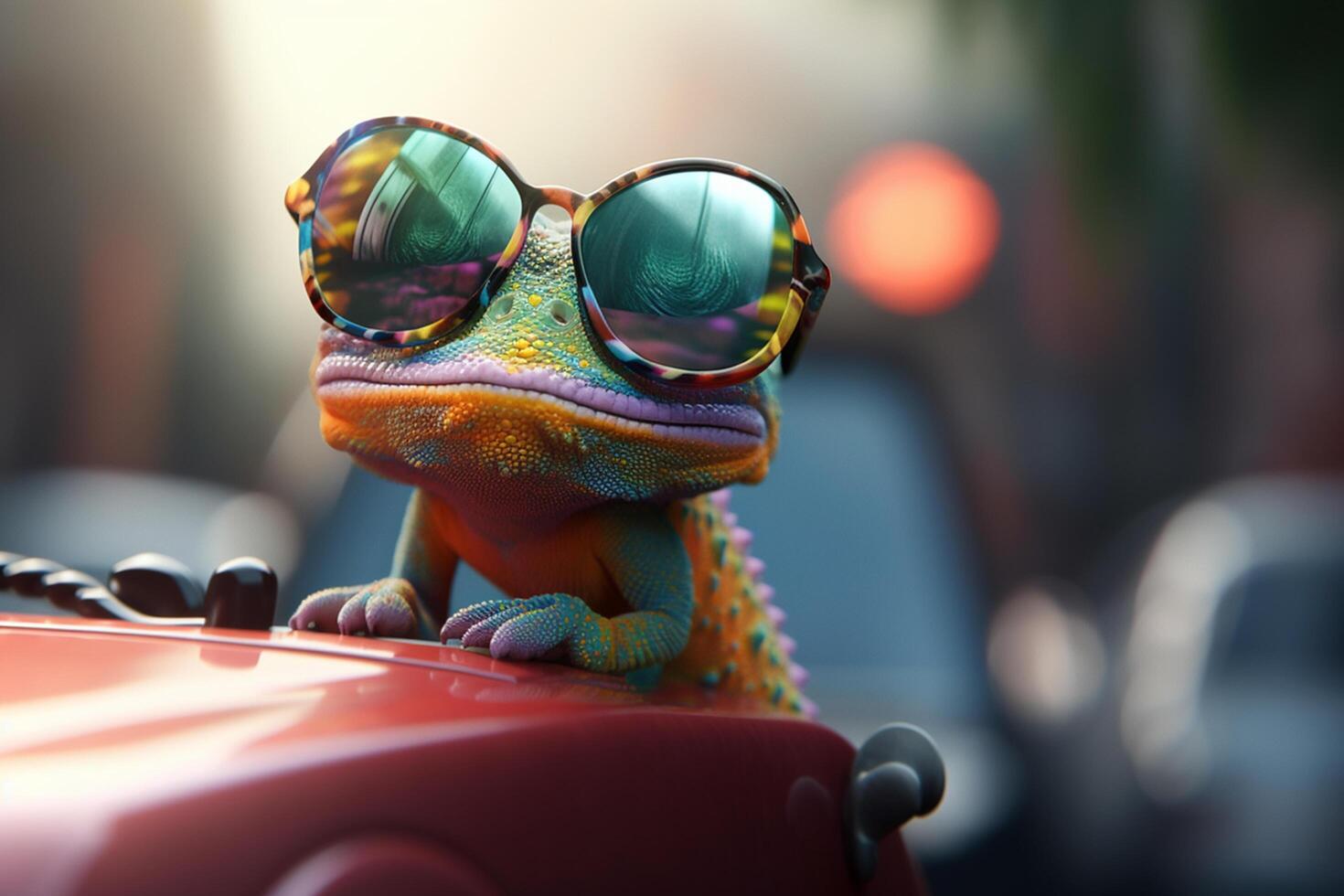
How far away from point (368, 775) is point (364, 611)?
0.40 metres

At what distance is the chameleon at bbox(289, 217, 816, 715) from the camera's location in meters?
0.98

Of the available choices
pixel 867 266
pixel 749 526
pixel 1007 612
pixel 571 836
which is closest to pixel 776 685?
pixel 571 836

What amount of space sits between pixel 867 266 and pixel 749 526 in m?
2.86

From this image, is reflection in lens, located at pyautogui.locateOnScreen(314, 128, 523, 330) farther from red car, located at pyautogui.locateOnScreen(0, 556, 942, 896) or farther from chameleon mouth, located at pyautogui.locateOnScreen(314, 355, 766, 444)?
red car, located at pyautogui.locateOnScreen(0, 556, 942, 896)

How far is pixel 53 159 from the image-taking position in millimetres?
9367

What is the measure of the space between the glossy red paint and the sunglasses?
24cm

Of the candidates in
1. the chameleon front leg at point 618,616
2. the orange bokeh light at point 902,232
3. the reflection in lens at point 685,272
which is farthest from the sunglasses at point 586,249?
the orange bokeh light at point 902,232

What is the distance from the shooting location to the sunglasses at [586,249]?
0.97 metres

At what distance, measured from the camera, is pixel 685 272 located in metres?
0.97

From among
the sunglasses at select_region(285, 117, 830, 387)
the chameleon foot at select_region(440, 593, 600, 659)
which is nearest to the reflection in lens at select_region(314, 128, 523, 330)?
the sunglasses at select_region(285, 117, 830, 387)

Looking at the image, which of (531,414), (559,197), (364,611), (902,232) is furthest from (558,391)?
(902,232)

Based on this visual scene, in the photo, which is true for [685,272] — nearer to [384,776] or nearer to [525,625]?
[525,625]

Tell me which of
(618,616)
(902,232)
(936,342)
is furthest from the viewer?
(902,232)

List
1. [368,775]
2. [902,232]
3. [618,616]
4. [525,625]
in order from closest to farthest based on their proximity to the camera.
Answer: [368,775] < [525,625] < [618,616] < [902,232]
